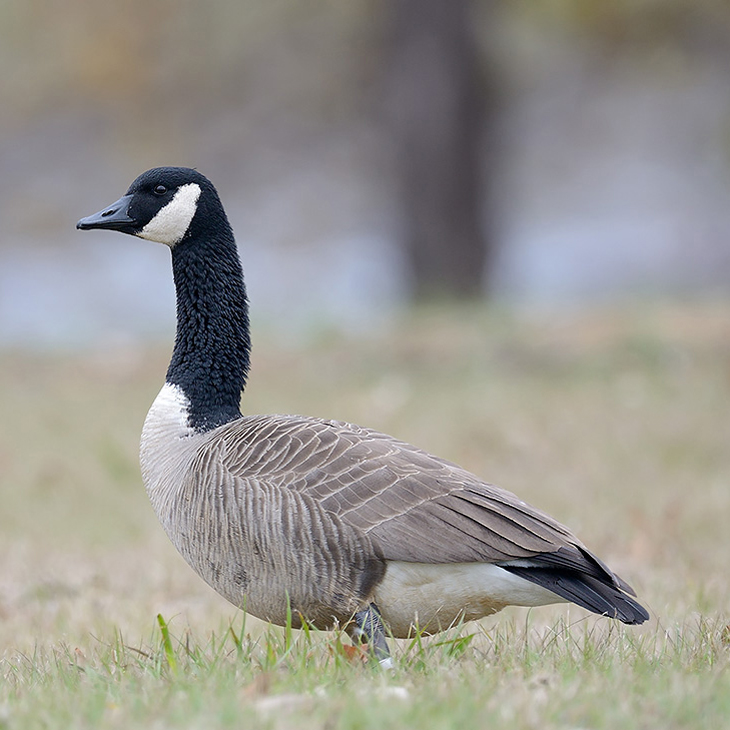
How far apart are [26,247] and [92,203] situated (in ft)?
10.9

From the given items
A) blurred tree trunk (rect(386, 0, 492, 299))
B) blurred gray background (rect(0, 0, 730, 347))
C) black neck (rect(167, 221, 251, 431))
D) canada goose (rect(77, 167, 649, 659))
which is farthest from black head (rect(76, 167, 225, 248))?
blurred tree trunk (rect(386, 0, 492, 299))

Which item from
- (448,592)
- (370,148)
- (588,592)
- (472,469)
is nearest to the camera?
(588,592)

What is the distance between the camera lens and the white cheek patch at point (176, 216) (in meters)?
4.94

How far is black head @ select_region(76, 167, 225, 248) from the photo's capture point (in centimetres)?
493

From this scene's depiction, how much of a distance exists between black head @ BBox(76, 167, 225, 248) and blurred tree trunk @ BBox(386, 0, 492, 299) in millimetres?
8886

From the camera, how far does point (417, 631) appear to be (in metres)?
3.74

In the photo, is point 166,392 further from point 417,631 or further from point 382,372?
point 382,372

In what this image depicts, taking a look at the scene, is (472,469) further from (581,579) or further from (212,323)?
(581,579)

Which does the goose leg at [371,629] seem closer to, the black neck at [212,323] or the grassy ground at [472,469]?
the grassy ground at [472,469]

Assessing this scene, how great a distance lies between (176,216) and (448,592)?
216cm

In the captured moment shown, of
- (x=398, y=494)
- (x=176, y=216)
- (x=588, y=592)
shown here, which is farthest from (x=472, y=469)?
(x=588, y=592)

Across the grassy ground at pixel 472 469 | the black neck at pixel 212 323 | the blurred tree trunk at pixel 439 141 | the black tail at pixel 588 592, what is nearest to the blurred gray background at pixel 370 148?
the blurred tree trunk at pixel 439 141

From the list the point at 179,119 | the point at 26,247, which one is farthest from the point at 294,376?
the point at 26,247

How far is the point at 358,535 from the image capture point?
149 inches
